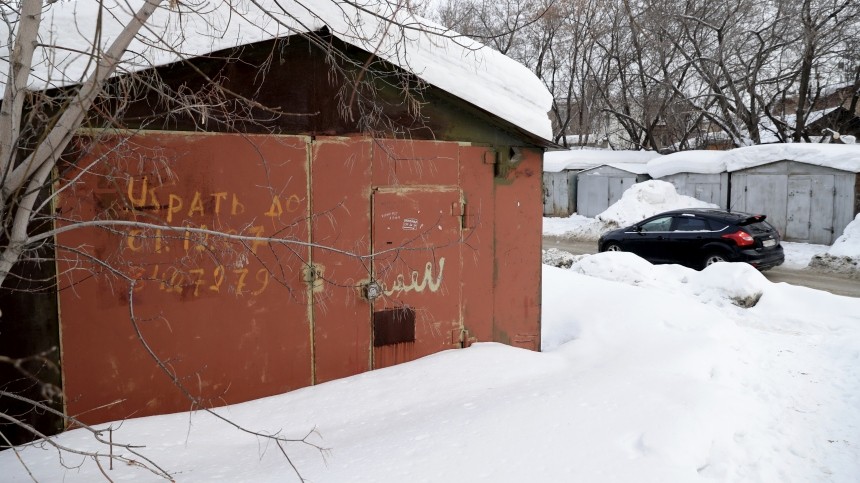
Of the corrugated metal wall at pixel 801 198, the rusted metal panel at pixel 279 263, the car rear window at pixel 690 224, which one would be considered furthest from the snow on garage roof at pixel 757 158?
the rusted metal panel at pixel 279 263

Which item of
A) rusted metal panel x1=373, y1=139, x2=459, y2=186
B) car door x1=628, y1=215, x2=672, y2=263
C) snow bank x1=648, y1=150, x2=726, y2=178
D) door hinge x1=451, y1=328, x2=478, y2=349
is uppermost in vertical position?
snow bank x1=648, y1=150, x2=726, y2=178

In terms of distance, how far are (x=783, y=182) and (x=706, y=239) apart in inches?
285

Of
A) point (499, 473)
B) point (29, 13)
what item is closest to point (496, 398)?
point (499, 473)

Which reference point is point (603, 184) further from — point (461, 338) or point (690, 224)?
point (461, 338)

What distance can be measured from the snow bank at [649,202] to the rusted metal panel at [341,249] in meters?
16.9

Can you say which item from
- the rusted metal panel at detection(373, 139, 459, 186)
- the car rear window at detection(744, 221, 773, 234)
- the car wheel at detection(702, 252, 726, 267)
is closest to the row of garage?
the car rear window at detection(744, 221, 773, 234)

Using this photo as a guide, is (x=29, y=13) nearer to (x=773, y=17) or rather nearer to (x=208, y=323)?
(x=208, y=323)

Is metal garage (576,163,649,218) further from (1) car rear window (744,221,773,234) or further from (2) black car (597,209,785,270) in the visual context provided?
(1) car rear window (744,221,773,234)

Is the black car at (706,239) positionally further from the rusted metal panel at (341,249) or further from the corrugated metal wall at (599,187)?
the corrugated metal wall at (599,187)

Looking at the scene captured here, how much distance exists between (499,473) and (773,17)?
89.8ft

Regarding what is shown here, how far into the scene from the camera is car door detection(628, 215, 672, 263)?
1457cm

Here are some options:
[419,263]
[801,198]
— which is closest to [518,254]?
[419,263]

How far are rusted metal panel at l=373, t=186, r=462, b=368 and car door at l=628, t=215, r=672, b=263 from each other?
9376 millimetres

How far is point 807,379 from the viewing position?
6691mm
